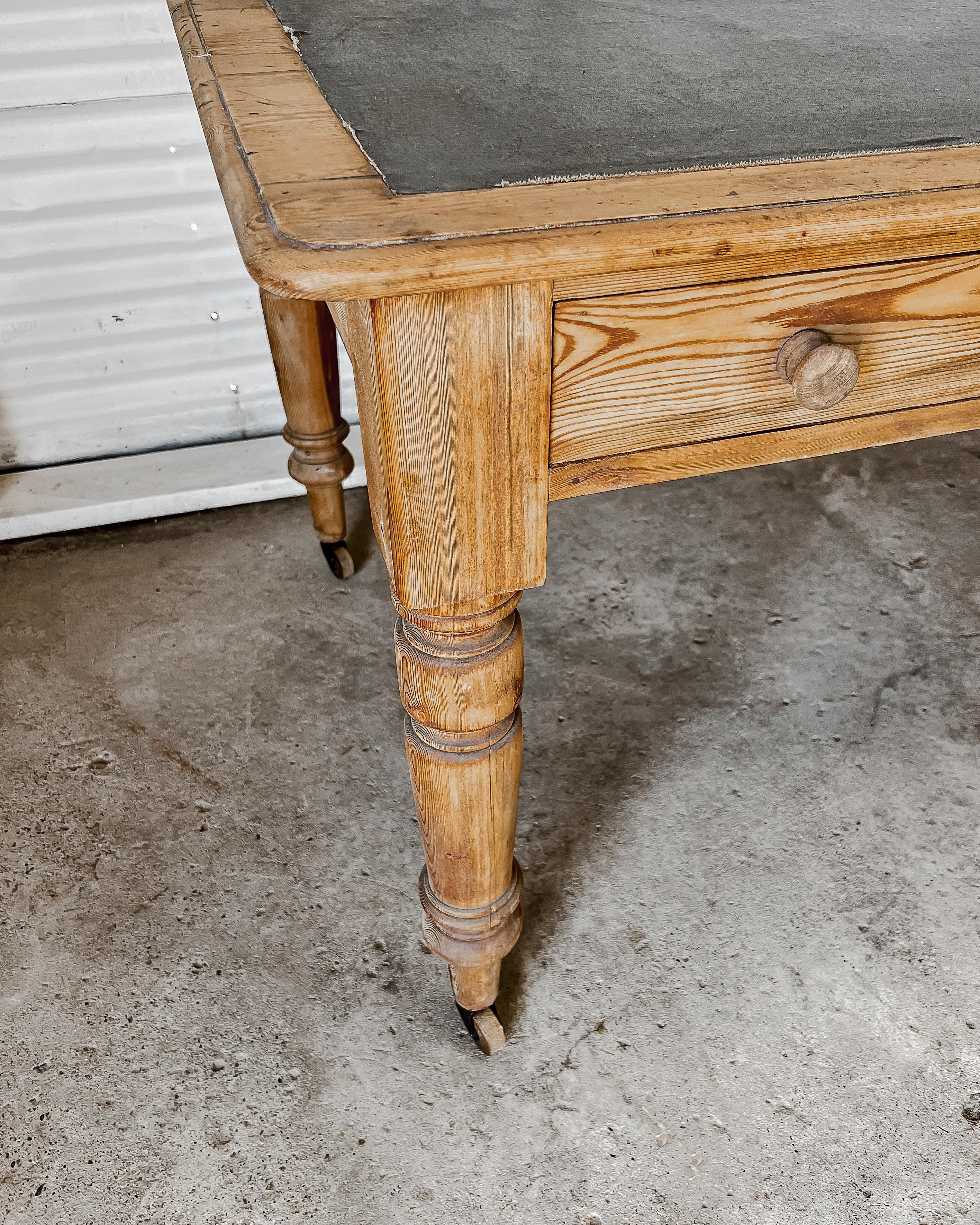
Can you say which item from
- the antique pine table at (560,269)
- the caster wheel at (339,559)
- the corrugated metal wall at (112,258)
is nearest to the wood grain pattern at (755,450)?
the antique pine table at (560,269)

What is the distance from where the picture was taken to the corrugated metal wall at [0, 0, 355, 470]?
65.2 inches

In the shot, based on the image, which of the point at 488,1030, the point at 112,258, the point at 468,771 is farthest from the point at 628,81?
the point at 112,258

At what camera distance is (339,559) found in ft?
5.61

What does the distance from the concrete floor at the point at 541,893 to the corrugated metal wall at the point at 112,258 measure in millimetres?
315

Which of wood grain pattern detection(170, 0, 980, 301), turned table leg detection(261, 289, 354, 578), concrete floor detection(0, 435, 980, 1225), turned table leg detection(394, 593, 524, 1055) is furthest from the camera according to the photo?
turned table leg detection(261, 289, 354, 578)

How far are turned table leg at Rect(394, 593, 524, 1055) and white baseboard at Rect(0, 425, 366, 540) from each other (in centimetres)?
103

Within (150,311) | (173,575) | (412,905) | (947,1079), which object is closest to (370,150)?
(412,905)

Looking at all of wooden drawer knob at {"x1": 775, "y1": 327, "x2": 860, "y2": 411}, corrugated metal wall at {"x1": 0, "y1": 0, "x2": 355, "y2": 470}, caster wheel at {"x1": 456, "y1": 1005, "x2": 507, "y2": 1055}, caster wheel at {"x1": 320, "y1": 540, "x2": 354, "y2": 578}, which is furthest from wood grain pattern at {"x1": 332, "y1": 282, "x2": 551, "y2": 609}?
corrugated metal wall at {"x1": 0, "y1": 0, "x2": 355, "y2": 470}

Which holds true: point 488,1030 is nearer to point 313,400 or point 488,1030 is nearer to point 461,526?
point 461,526

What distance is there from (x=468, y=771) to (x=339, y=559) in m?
0.93

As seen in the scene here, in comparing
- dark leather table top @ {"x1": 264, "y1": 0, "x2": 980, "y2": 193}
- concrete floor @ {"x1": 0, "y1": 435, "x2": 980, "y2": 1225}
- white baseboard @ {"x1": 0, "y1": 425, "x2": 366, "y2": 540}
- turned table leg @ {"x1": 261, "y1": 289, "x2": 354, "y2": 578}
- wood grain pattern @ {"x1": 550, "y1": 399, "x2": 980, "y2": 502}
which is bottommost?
white baseboard @ {"x1": 0, "y1": 425, "x2": 366, "y2": 540}

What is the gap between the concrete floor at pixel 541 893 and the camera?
97cm

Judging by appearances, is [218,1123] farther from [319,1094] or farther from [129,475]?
[129,475]

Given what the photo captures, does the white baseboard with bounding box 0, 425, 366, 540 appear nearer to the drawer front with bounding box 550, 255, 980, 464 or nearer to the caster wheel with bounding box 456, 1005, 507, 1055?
the caster wheel with bounding box 456, 1005, 507, 1055
